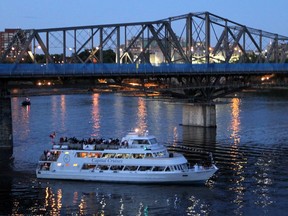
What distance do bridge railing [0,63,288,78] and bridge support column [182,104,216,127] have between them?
7.49m

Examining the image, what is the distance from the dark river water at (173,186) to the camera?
48.3 meters

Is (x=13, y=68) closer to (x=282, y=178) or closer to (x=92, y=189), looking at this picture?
(x=92, y=189)

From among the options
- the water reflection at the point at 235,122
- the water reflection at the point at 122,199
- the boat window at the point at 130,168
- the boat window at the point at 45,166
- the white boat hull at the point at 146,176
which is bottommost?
the water reflection at the point at 122,199

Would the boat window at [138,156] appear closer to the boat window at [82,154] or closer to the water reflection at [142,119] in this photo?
the boat window at [82,154]

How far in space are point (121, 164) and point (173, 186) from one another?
5519 mm

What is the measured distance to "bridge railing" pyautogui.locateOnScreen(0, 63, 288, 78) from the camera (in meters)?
77.5

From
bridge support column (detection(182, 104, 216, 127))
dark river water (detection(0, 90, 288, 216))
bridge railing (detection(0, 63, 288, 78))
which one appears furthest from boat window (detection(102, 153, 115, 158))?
bridge support column (detection(182, 104, 216, 127))

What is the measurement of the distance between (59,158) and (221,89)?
52.3m

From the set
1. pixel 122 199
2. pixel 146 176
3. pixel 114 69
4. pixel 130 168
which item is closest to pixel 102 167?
pixel 130 168

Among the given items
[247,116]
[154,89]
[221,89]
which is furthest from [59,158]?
[247,116]

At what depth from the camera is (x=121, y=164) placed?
57.5 metres

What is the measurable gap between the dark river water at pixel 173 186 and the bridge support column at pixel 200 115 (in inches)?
74.4

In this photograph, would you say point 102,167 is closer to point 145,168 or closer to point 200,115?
point 145,168

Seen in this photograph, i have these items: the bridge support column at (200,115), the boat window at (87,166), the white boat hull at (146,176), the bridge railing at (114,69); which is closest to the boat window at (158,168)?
the white boat hull at (146,176)
